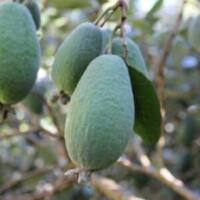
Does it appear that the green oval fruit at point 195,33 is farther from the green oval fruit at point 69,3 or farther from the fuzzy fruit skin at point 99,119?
the fuzzy fruit skin at point 99,119

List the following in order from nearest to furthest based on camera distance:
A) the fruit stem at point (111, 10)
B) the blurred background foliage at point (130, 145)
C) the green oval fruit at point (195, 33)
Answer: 1. the fruit stem at point (111, 10)
2. the green oval fruit at point (195, 33)
3. the blurred background foliage at point (130, 145)

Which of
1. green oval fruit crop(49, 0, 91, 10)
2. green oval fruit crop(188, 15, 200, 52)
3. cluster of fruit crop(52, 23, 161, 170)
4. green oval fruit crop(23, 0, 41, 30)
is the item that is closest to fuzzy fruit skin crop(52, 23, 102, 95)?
cluster of fruit crop(52, 23, 161, 170)

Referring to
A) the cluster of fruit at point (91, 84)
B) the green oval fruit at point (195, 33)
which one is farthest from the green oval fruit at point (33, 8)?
the green oval fruit at point (195, 33)

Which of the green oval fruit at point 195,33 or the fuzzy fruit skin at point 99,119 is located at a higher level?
the fuzzy fruit skin at point 99,119

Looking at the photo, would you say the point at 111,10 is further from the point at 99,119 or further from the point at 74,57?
the point at 99,119

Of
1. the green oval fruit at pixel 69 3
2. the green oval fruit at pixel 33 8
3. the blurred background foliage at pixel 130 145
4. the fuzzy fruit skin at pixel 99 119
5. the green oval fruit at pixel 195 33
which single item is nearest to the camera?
the fuzzy fruit skin at pixel 99 119

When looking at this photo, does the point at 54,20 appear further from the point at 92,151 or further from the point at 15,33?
the point at 92,151

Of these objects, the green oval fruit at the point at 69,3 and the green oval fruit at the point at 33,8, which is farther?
the green oval fruit at the point at 69,3
